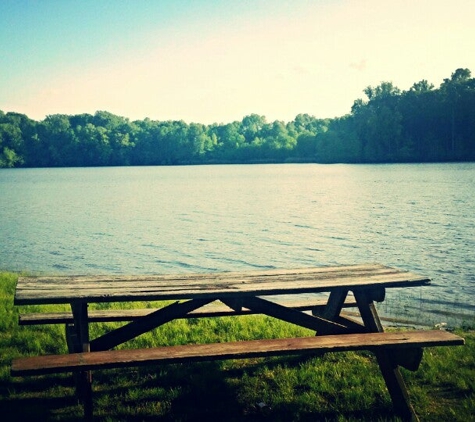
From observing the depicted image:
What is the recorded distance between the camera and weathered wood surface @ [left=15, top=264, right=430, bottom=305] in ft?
13.5

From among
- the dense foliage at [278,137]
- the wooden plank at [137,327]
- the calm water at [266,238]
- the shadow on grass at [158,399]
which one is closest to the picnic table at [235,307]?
the wooden plank at [137,327]

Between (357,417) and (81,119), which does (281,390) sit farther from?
(81,119)

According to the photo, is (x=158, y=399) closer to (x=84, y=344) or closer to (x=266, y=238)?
(x=84, y=344)

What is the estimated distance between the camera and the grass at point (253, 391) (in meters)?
4.58

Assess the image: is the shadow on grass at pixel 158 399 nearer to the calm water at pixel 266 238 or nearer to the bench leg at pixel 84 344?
the bench leg at pixel 84 344


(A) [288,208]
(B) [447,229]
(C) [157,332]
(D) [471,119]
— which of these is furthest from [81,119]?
(C) [157,332]

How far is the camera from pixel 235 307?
5.00m

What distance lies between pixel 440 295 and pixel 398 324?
3242 millimetres

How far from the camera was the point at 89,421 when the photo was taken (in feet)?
13.9

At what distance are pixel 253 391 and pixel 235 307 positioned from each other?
2.97 feet

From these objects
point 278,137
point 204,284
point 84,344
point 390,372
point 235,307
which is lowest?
point 390,372

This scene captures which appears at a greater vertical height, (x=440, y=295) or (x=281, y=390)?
(x=281, y=390)

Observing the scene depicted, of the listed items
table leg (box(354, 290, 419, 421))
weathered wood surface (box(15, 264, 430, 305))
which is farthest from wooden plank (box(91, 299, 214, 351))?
table leg (box(354, 290, 419, 421))

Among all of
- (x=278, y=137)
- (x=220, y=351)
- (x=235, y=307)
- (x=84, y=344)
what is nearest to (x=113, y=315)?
(x=84, y=344)
